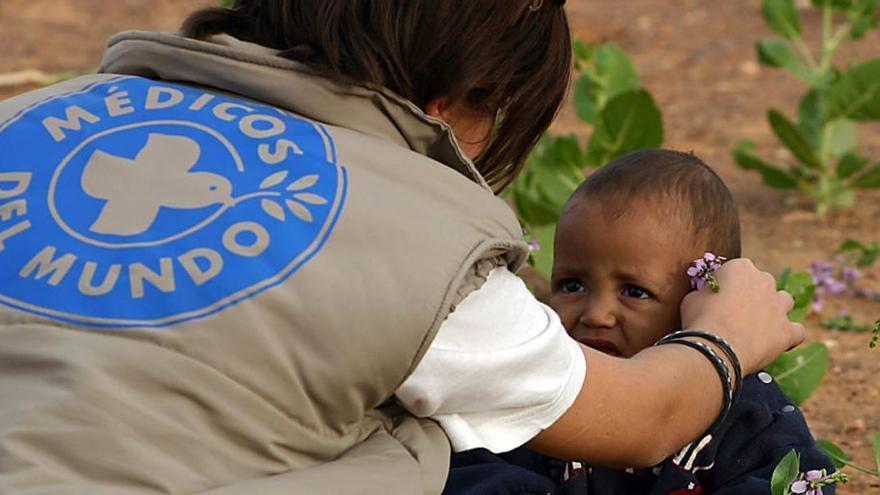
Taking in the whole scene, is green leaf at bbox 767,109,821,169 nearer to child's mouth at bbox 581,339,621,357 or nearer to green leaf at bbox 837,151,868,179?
green leaf at bbox 837,151,868,179

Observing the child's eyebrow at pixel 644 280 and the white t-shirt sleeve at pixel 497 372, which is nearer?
the white t-shirt sleeve at pixel 497 372

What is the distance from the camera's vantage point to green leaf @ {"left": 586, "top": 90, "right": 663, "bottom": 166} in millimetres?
3809

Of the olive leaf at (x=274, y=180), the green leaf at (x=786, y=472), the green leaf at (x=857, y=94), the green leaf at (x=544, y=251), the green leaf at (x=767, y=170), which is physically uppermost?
the olive leaf at (x=274, y=180)

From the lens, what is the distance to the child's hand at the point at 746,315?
2.34 metres

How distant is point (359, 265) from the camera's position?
6.15 feet

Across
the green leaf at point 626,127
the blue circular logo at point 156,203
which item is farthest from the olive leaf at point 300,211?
the green leaf at point 626,127

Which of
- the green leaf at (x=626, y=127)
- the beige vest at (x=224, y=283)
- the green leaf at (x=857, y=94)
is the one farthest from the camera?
the green leaf at (x=857, y=94)

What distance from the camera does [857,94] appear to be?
468 cm

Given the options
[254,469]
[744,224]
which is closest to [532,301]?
[254,469]

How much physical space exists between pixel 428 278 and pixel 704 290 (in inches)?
29.5

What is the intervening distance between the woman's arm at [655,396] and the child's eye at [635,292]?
0.78 ft

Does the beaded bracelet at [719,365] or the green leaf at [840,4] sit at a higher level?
the beaded bracelet at [719,365]

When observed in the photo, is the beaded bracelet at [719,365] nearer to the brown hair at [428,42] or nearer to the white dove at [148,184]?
the brown hair at [428,42]

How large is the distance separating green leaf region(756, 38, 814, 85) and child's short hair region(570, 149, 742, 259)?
2.16 m
